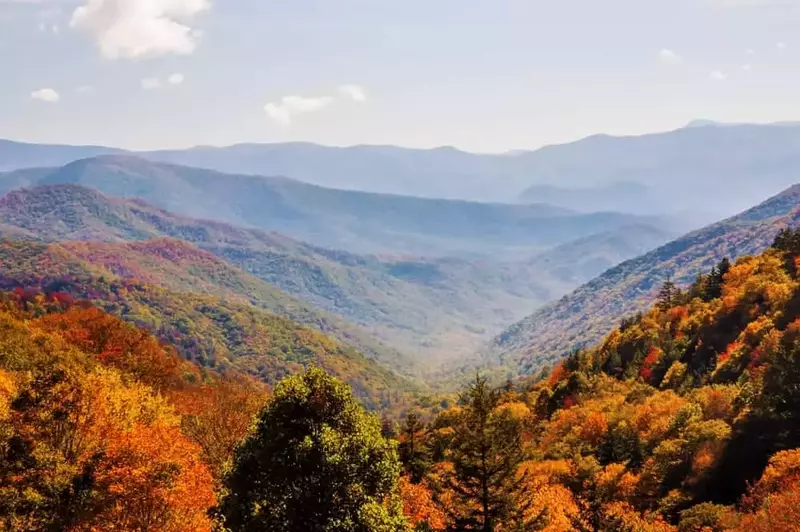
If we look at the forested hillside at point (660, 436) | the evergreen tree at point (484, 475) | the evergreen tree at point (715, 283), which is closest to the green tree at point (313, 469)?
the evergreen tree at point (484, 475)

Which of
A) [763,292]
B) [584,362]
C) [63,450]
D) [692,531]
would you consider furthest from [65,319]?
[763,292]

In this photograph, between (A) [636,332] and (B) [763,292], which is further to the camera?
(A) [636,332]

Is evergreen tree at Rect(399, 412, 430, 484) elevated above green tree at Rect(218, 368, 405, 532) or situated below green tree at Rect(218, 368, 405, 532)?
below

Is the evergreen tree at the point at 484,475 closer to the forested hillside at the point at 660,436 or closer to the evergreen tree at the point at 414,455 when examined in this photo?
the forested hillside at the point at 660,436

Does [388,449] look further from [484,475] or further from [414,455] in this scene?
[414,455]

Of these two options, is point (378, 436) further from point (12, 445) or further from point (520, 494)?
point (12, 445)

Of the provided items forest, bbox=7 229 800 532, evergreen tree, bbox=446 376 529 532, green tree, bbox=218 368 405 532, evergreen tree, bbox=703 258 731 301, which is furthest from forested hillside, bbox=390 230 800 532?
green tree, bbox=218 368 405 532

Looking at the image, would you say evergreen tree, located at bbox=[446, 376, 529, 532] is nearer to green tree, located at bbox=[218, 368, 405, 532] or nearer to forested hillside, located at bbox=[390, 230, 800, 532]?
forested hillside, located at bbox=[390, 230, 800, 532]
